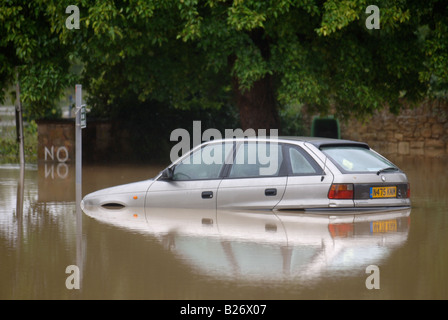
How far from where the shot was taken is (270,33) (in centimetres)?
2111

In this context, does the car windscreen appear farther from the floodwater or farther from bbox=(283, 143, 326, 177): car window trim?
the floodwater

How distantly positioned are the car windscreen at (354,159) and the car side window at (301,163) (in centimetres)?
28

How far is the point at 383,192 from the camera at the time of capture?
12562mm

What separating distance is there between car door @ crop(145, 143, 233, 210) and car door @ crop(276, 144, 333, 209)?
3.46 ft

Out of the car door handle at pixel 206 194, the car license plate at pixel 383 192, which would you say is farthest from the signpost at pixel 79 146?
the car license plate at pixel 383 192

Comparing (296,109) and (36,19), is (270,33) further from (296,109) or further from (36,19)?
(296,109)

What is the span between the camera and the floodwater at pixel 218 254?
748cm

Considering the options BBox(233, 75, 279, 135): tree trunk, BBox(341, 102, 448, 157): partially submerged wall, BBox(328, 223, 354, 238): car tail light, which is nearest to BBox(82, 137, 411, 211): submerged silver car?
BBox(328, 223, 354, 238): car tail light

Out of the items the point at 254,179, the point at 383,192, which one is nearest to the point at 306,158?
the point at 254,179

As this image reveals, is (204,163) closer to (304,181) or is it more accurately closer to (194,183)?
(194,183)

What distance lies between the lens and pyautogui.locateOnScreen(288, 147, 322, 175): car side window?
12.5 metres

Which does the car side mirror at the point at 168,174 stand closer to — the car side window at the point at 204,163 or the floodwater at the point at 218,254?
the car side window at the point at 204,163

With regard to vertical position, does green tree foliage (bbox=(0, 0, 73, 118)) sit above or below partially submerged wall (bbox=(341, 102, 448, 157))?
above

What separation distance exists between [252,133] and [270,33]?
324 cm
